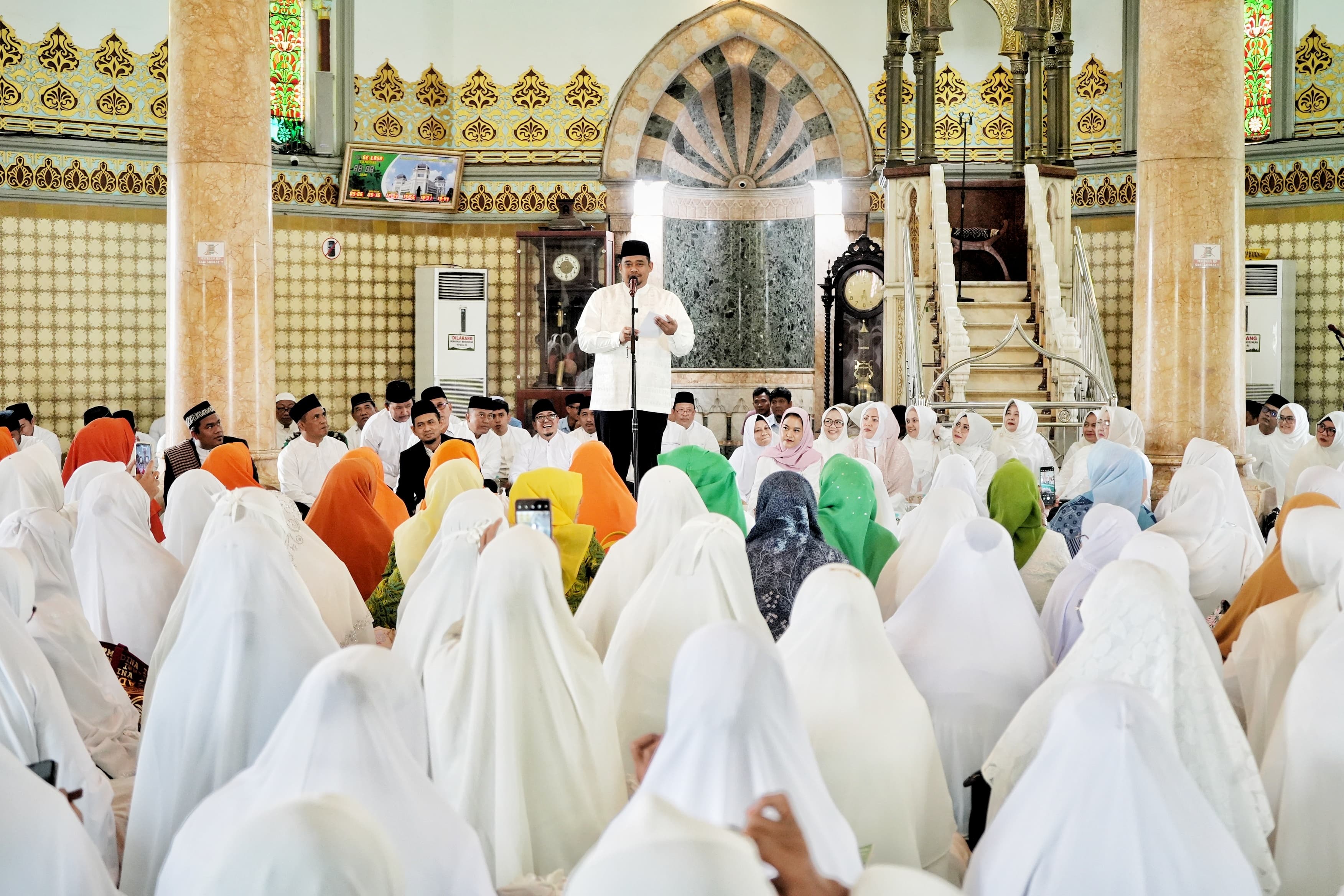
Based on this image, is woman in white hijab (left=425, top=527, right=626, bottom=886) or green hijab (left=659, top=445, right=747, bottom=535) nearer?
woman in white hijab (left=425, top=527, right=626, bottom=886)

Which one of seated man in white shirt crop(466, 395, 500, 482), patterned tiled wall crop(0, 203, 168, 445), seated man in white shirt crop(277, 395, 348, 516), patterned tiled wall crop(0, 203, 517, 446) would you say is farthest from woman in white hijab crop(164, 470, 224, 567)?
patterned tiled wall crop(0, 203, 168, 445)

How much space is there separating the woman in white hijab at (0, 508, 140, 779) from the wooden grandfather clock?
8282mm

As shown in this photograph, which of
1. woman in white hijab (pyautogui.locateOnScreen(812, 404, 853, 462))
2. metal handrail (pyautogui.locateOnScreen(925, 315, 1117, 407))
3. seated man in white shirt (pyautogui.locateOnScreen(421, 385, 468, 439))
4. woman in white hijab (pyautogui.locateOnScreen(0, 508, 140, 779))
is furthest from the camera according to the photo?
woman in white hijab (pyautogui.locateOnScreen(812, 404, 853, 462))

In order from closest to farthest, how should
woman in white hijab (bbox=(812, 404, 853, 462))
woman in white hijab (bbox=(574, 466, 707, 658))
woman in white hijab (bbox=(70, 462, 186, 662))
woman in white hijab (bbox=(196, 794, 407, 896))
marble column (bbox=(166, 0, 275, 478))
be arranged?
woman in white hijab (bbox=(196, 794, 407, 896)) → woman in white hijab (bbox=(574, 466, 707, 658)) → woman in white hijab (bbox=(70, 462, 186, 662)) → marble column (bbox=(166, 0, 275, 478)) → woman in white hijab (bbox=(812, 404, 853, 462))

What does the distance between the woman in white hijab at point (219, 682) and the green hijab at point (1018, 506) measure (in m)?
2.96

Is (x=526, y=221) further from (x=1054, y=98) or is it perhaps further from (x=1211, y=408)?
(x=1211, y=408)

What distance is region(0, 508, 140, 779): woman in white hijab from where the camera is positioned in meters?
3.32

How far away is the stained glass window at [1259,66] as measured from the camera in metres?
11.5

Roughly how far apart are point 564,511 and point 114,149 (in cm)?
835

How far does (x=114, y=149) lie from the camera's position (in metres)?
11.0

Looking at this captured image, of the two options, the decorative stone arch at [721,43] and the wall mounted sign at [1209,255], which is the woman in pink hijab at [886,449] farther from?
the decorative stone arch at [721,43]

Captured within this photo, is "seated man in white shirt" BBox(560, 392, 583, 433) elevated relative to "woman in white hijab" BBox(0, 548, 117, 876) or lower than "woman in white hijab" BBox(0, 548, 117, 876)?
elevated

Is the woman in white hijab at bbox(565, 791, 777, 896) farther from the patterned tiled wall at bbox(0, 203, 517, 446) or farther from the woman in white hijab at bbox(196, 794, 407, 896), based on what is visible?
the patterned tiled wall at bbox(0, 203, 517, 446)

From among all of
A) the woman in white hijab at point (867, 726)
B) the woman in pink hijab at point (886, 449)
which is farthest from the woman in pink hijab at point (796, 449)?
the woman in white hijab at point (867, 726)
